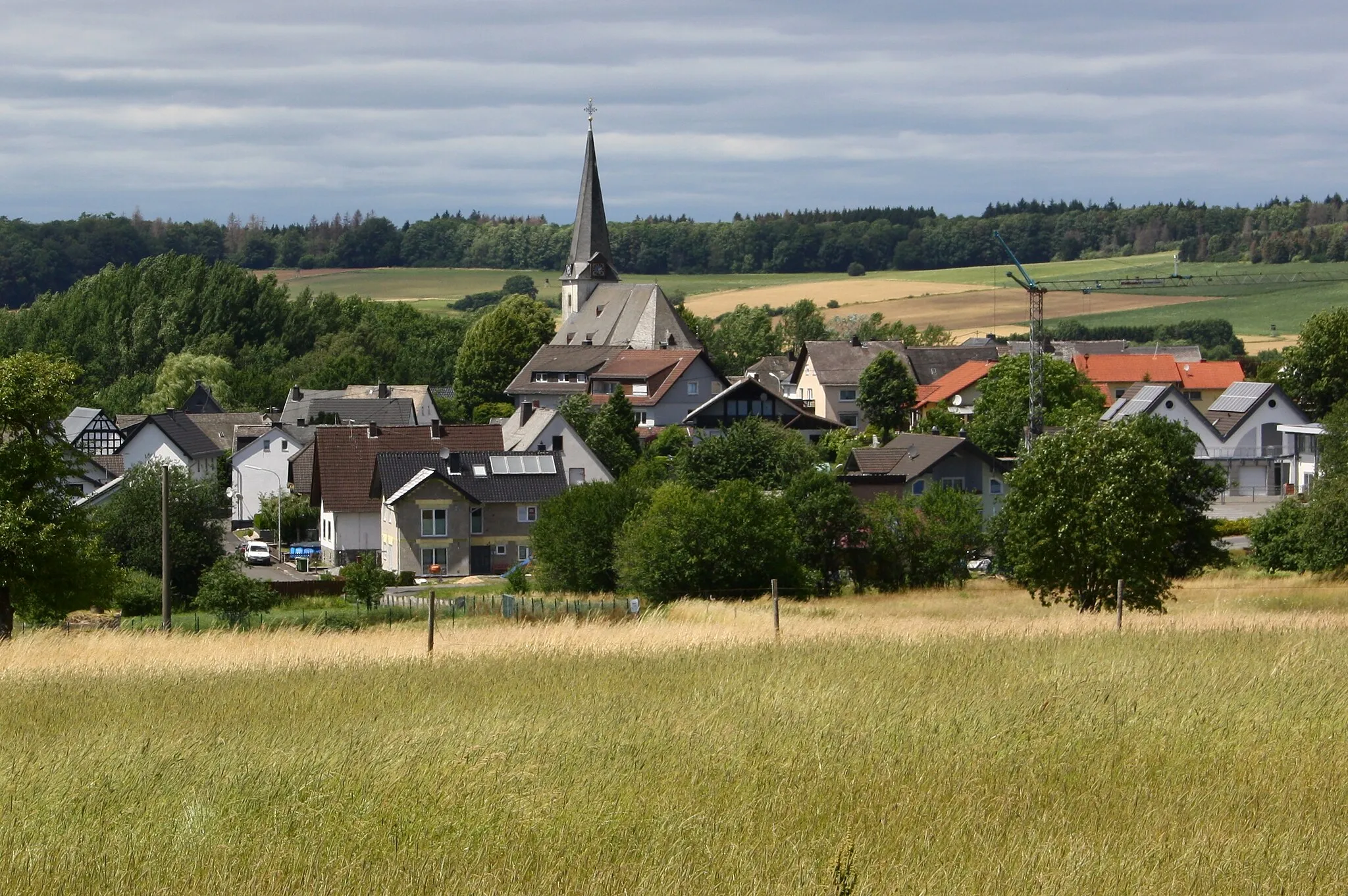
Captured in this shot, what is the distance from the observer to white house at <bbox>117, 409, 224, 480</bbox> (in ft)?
222

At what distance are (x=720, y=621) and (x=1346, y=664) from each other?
1036 centimetres

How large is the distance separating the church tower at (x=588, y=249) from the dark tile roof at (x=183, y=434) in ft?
144

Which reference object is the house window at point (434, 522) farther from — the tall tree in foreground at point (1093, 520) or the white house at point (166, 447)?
the tall tree in foreground at point (1093, 520)

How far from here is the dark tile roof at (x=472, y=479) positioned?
50.5 meters

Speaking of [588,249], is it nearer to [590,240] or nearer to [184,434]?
[590,240]

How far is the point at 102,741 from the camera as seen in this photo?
916 cm

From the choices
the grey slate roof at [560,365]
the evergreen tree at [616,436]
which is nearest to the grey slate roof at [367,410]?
the evergreen tree at [616,436]

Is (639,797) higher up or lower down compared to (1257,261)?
lower down

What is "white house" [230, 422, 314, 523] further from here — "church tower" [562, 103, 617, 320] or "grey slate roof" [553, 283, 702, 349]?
"church tower" [562, 103, 617, 320]

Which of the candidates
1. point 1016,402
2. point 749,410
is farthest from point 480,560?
point 749,410

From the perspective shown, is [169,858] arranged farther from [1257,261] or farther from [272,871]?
[1257,261]

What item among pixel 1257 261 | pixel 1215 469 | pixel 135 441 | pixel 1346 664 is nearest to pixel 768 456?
pixel 1215 469

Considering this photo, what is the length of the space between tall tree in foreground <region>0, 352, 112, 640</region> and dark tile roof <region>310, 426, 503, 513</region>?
2881 centimetres

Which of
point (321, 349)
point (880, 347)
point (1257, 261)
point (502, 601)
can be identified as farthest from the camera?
point (1257, 261)
